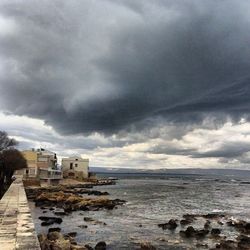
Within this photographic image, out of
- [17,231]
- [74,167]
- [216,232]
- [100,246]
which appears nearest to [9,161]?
[216,232]

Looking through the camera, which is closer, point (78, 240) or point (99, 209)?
point (78, 240)

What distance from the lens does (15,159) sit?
71.1 metres

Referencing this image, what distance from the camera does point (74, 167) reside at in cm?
Answer: 13175

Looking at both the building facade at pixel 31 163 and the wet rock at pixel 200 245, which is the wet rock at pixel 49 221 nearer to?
the wet rock at pixel 200 245

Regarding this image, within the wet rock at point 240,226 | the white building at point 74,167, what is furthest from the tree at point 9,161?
the white building at point 74,167

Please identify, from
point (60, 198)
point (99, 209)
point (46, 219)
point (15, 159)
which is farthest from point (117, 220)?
point (15, 159)

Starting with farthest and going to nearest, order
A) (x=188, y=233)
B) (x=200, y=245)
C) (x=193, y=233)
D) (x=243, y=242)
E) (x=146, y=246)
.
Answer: (x=193, y=233) < (x=188, y=233) < (x=243, y=242) < (x=200, y=245) < (x=146, y=246)

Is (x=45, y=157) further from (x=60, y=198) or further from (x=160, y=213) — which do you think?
(x=160, y=213)

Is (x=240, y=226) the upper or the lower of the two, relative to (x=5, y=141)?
lower

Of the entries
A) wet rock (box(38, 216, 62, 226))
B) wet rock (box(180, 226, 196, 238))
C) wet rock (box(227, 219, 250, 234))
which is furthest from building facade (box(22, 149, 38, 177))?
wet rock (box(180, 226, 196, 238))

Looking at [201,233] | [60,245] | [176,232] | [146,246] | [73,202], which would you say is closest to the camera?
[60,245]

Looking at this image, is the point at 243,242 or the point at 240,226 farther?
the point at 240,226

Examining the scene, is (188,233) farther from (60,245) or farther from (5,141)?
(5,141)

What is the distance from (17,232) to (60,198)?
4326cm
